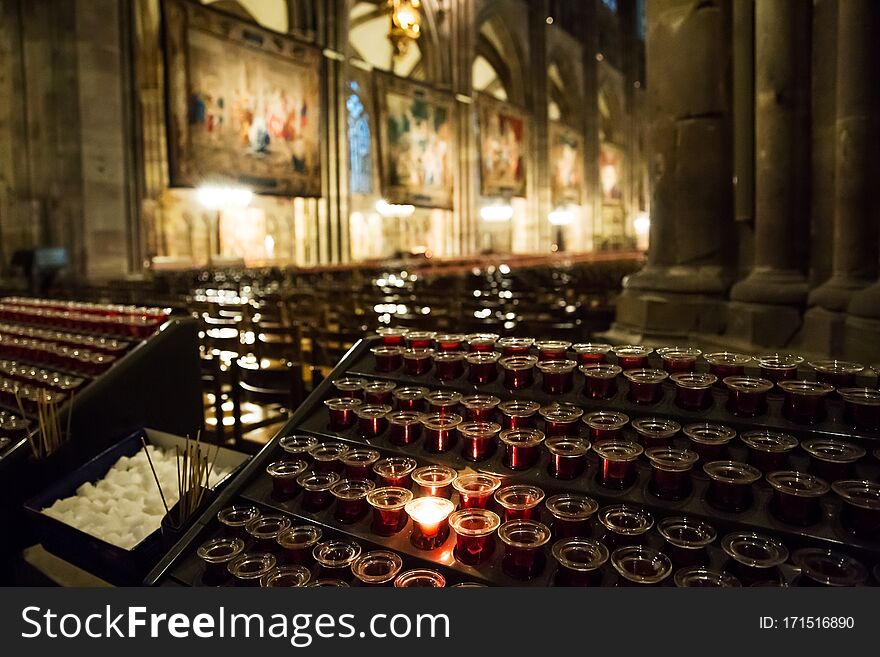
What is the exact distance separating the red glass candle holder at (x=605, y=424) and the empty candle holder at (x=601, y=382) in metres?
0.13

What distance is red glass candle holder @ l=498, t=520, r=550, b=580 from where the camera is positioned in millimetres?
1574

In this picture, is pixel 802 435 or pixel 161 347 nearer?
pixel 802 435

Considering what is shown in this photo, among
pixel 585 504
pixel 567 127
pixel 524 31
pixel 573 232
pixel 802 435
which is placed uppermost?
pixel 524 31

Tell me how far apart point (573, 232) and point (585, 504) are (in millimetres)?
28673

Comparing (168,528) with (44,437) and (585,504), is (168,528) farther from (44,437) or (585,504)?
(585,504)

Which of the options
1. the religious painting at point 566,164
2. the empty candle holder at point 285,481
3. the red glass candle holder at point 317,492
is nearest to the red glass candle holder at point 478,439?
the red glass candle holder at point 317,492

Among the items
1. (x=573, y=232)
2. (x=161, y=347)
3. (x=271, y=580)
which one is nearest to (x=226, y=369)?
(x=161, y=347)

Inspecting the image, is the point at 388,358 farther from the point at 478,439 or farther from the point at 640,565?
the point at 640,565

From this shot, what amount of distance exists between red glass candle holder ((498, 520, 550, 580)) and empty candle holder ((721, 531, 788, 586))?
39 centimetres

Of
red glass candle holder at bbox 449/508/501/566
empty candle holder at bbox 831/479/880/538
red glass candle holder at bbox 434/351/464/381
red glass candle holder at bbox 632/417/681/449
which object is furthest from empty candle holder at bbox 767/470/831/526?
red glass candle holder at bbox 434/351/464/381

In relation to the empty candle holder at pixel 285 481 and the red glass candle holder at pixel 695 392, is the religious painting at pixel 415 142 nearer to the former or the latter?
the empty candle holder at pixel 285 481

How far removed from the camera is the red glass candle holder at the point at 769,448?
1.69m

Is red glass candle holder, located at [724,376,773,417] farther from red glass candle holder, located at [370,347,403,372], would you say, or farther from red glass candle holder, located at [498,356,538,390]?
red glass candle holder, located at [370,347,403,372]

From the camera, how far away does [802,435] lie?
1.79m
